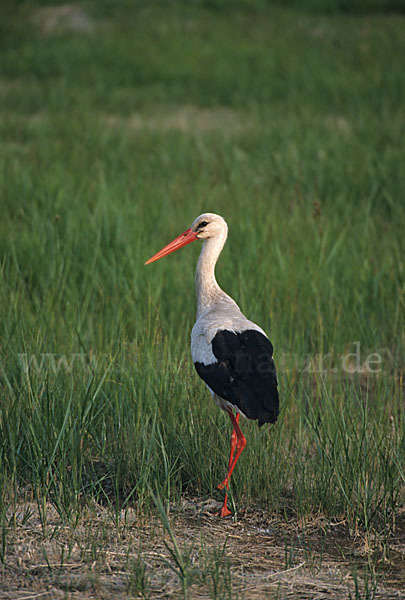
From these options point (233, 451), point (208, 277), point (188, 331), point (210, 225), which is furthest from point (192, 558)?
point (188, 331)

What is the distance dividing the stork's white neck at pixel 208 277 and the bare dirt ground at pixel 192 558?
907mm

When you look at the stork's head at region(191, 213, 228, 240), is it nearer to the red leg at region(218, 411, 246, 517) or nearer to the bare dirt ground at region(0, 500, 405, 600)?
the red leg at region(218, 411, 246, 517)

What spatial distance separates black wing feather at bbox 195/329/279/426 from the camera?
296 centimetres

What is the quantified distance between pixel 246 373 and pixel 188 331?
143cm

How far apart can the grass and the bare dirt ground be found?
0.01m

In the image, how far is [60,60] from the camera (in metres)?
13.5

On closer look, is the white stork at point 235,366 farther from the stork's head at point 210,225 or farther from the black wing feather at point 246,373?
the stork's head at point 210,225

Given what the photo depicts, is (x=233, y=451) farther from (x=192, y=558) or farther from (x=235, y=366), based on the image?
(x=192, y=558)

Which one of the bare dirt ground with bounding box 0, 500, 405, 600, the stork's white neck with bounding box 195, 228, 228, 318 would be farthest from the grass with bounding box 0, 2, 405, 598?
the stork's white neck with bounding box 195, 228, 228, 318

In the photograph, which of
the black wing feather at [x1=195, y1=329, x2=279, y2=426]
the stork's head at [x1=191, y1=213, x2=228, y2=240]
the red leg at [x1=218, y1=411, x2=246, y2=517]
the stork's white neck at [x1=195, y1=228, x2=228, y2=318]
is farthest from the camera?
the stork's head at [x1=191, y1=213, x2=228, y2=240]

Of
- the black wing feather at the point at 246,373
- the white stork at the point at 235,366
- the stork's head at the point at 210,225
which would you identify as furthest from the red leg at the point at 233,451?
the stork's head at the point at 210,225

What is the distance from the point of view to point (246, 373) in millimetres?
3031

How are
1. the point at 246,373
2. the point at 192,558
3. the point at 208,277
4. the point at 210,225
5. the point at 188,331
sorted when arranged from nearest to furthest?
1. the point at 192,558
2. the point at 246,373
3. the point at 208,277
4. the point at 210,225
5. the point at 188,331

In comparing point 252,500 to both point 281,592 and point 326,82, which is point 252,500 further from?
point 326,82
